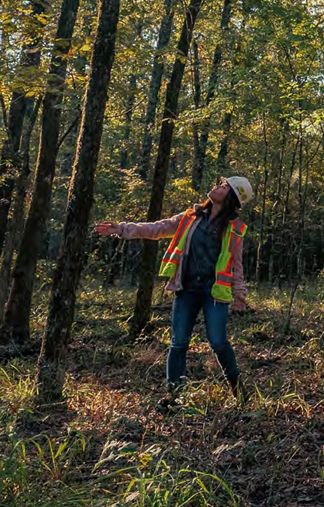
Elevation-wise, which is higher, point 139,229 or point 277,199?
point 277,199

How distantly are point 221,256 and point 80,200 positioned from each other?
139 centimetres

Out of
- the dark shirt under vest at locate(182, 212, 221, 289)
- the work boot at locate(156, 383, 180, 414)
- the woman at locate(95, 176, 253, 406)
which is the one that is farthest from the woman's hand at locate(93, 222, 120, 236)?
the work boot at locate(156, 383, 180, 414)

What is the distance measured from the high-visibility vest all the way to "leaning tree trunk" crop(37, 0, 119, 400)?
85 cm

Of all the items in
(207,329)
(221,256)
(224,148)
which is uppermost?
(224,148)

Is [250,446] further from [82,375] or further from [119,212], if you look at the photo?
[119,212]

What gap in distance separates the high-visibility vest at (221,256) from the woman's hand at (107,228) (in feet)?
2.02

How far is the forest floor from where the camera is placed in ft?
10.6

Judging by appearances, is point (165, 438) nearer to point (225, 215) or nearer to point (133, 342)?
point (225, 215)

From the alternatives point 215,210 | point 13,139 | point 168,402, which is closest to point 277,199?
point 13,139

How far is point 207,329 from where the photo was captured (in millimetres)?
4828

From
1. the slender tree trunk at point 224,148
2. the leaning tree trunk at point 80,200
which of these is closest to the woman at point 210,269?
the leaning tree trunk at point 80,200

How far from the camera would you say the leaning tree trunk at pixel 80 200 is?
5.05 meters

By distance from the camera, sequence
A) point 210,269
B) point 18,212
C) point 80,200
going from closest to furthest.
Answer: point 210,269, point 80,200, point 18,212

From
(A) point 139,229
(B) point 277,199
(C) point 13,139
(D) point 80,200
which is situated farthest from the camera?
(B) point 277,199
